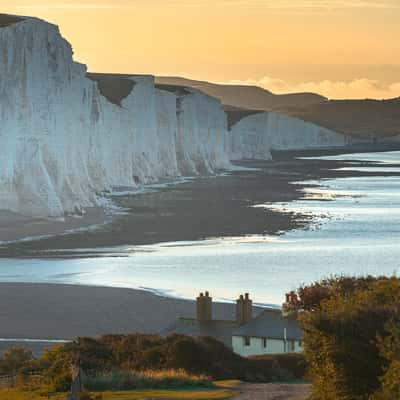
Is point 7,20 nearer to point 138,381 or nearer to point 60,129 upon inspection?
point 60,129

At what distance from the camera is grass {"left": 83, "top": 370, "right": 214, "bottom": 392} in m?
14.8

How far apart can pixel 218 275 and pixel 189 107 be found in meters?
83.5

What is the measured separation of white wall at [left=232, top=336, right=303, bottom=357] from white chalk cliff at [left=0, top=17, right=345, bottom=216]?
112 feet

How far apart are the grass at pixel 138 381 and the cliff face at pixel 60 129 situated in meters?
39.4

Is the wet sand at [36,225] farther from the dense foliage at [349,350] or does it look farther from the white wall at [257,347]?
the dense foliage at [349,350]

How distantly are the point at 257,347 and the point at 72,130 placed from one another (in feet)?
161

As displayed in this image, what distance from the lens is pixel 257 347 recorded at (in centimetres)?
2116

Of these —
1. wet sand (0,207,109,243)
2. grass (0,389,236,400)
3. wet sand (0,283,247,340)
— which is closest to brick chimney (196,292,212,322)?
wet sand (0,283,247,340)

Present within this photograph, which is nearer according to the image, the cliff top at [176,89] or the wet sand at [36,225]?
the wet sand at [36,225]

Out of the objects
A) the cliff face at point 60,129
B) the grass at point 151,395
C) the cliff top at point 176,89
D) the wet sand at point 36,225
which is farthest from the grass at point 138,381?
the cliff top at point 176,89

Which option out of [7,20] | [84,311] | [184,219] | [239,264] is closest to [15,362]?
[84,311]

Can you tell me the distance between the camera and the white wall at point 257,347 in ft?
68.3

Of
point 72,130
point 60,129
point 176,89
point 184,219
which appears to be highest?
Answer: point 176,89

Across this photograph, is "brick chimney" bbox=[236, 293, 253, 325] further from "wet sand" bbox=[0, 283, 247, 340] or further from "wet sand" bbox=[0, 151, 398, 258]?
"wet sand" bbox=[0, 151, 398, 258]
